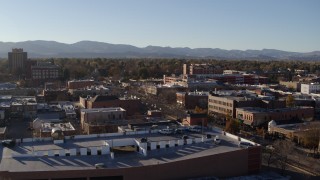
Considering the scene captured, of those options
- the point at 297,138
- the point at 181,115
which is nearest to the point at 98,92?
the point at 181,115

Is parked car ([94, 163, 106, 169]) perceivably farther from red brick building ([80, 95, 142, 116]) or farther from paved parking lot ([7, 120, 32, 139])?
red brick building ([80, 95, 142, 116])

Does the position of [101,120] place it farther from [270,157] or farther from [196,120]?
[270,157]

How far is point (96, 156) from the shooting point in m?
12.1

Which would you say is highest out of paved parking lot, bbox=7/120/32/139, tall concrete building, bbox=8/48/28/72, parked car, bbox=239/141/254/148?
tall concrete building, bbox=8/48/28/72

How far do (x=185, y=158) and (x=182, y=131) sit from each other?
Answer: 10.6 ft

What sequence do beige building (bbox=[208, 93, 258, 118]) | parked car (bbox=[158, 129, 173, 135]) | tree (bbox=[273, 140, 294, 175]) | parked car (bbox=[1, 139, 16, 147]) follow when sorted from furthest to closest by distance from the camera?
beige building (bbox=[208, 93, 258, 118]) < parked car (bbox=[158, 129, 173, 135]) < tree (bbox=[273, 140, 294, 175]) < parked car (bbox=[1, 139, 16, 147])

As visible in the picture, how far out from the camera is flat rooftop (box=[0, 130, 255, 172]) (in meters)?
11.2

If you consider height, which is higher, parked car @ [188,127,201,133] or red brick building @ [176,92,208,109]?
parked car @ [188,127,201,133]

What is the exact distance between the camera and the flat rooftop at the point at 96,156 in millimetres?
11203

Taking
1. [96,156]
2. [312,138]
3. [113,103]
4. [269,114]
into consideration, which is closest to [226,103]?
[269,114]

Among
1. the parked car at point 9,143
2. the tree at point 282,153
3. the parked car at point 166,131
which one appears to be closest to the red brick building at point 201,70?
the tree at point 282,153

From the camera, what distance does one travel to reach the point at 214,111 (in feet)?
87.5

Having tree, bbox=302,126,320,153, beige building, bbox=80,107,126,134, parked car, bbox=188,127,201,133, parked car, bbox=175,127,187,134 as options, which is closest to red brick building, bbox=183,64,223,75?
beige building, bbox=80,107,126,134

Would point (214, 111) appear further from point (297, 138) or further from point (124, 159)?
point (124, 159)
